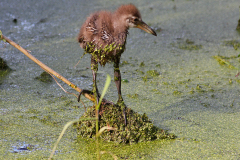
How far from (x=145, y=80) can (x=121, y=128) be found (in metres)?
1.23

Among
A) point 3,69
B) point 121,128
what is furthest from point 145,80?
point 3,69

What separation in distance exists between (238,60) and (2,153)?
9.98 ft

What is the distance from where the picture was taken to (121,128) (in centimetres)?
226

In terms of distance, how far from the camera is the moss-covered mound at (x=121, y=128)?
88.4 inches

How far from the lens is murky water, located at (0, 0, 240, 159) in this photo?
222cm

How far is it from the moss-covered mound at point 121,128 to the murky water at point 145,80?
0.06m

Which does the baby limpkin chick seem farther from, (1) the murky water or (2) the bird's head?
(1) the murky water

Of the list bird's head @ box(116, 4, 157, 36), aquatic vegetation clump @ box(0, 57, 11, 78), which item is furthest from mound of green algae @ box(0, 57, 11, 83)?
bird's head @ box(116, 4, 157, 36)

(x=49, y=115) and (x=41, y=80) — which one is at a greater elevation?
(x=41, y=80)

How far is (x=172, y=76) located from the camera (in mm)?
3521

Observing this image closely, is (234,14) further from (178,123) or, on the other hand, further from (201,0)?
(178,123)

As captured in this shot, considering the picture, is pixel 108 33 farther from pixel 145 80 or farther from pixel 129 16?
pixel 145 80

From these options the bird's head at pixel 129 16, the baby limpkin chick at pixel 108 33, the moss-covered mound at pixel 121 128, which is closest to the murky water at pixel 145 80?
the moss-covered mound at pixel 121 128

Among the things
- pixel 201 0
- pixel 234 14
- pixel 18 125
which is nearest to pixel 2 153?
pixel 18 125
